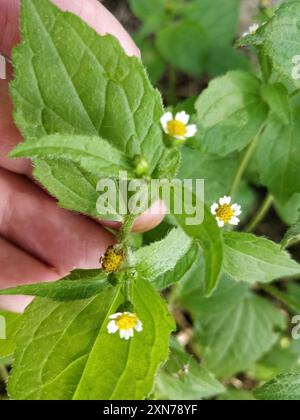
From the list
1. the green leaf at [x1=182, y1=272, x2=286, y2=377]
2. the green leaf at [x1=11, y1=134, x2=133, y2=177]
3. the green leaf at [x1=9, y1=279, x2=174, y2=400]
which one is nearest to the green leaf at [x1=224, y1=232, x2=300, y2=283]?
the green leaf at [x1=9, y1=279, x2=174, y2=400]

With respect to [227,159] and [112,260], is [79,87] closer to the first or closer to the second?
[112,260]

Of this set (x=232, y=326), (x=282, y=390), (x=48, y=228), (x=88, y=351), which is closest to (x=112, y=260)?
(x=88, y=351)

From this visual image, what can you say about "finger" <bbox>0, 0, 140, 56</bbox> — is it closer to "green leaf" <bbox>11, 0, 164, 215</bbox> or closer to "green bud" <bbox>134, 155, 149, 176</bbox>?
"green leaf" <bbox>11, 0, 164, 215</bbox>

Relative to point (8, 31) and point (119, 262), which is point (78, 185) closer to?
point (119, 262)

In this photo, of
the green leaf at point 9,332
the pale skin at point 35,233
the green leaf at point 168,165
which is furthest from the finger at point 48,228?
the green leaf at point 168,165

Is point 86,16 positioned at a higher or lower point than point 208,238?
higher

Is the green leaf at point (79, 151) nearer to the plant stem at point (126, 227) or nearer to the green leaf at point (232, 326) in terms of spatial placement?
the plant stem at point (126, 227)
